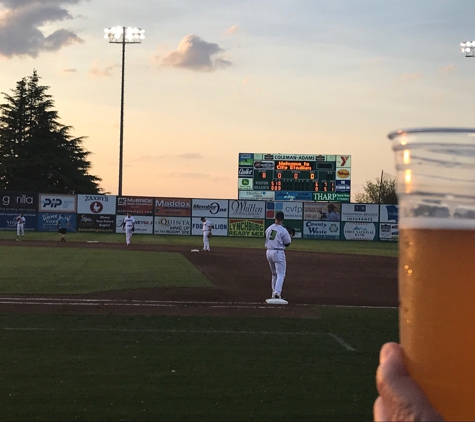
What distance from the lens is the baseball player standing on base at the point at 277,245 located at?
14.6 m

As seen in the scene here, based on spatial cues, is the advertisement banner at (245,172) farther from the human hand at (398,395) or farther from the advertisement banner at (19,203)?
the human hand at (398,395)

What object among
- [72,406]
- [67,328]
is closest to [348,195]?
[67,328]

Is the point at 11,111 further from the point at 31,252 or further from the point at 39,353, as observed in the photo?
the point at 39,353

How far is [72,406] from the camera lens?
241 inches

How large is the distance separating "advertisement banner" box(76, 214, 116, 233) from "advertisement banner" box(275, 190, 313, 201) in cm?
1198

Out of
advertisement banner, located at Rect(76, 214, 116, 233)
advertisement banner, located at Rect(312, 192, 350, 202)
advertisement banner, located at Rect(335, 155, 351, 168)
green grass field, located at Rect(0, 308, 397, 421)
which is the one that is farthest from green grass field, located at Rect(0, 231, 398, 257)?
green grass field, located at Rect(0, 308, 397, 421)

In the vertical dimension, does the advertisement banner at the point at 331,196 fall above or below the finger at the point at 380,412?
above

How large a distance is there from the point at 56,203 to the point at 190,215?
9.47 meters

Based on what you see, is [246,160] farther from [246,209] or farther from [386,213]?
[386,213]

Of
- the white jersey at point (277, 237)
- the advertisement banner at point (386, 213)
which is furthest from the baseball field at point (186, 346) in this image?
the advertisement banner at point (386, 213)

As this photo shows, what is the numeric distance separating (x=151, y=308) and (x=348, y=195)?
35.8 m

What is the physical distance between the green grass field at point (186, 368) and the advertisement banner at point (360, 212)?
38719 mm

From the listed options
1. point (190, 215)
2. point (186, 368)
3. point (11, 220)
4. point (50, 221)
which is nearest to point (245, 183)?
point (190, 215)

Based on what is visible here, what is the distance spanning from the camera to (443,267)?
4.35 feet
